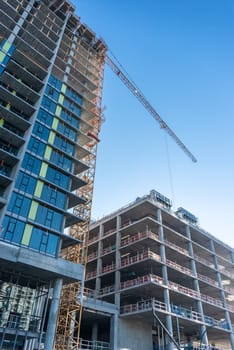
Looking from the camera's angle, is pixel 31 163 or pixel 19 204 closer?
pixel 19 204

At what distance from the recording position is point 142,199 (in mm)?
47281

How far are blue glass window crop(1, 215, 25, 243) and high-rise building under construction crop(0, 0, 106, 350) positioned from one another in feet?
0.32

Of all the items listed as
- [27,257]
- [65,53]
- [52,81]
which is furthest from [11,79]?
[27,257]

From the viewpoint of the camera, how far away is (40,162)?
35.2 m

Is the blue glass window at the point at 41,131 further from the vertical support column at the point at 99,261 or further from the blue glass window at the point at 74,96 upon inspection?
the vertical support column at the point at 99,261

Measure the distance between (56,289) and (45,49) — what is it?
106ft

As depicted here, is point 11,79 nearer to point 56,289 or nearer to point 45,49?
point 45,49

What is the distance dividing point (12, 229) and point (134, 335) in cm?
2265

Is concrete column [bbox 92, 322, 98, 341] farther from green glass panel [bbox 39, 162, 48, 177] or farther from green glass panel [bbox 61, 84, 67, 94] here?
green glass panel [bbox 61, 84, 67, 94]

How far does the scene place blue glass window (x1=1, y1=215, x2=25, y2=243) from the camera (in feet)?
94.9

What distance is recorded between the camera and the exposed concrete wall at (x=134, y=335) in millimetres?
38719

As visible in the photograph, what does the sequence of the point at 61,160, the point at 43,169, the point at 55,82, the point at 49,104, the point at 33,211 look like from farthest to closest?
the point at 55,82 → the point at 49,104 → the point at 61,160 → the point at 43,169 → the point at 33,211

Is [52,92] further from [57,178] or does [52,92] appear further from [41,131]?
[57,178]

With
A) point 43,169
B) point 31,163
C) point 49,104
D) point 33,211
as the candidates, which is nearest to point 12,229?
point 33,211
